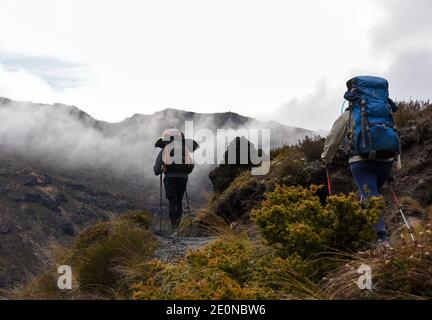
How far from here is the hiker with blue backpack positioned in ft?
24.9

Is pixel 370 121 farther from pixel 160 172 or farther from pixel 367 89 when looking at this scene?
pixel 160 172

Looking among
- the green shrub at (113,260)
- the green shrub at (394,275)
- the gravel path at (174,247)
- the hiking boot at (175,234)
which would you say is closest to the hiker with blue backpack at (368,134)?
the green shrub at (394,275)

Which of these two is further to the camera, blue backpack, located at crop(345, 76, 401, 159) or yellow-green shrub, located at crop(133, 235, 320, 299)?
blue backpack, located at crop(345, 76, 401, 159)

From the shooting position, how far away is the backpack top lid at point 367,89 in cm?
782

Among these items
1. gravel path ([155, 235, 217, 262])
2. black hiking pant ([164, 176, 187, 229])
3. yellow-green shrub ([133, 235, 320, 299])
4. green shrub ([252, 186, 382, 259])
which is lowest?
yellow-green shrub ([133, 235, 320, 299])

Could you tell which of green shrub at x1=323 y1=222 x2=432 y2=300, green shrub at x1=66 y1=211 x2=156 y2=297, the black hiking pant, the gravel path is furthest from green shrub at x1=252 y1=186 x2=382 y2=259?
the black hiking pant

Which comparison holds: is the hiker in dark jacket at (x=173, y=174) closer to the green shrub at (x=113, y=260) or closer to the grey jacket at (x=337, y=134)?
the green shrub at (x=113, y=260)

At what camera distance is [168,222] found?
16094 mm

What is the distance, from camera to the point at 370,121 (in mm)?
7648

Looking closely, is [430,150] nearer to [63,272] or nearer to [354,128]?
[354,128]

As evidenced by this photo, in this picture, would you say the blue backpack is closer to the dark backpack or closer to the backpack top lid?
the backpack top lid
